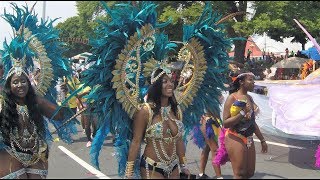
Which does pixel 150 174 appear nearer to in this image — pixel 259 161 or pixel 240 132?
pixel 240 132

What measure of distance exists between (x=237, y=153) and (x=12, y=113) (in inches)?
93.2

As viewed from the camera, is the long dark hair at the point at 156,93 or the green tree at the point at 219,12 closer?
the long dark hair at the point at 156,93

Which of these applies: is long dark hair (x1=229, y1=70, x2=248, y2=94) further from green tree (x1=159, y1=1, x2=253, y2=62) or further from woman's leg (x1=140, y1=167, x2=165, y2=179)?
green tree (x1=159, y1=1, x2=253, y2=62)

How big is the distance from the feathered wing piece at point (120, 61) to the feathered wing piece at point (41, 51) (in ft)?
2.49

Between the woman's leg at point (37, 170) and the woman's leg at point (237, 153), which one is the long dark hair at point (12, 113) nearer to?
the woman's leg at point (37, 170)

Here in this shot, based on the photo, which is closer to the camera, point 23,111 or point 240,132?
point 23,111

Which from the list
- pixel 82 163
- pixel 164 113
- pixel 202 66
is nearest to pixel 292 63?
pixel 82 163

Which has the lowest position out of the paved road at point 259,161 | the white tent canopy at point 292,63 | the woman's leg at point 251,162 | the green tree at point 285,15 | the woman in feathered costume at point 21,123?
the paved road at point 259,161

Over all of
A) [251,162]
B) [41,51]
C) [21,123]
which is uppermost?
[41,51]

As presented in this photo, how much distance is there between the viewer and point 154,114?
4.18 meters

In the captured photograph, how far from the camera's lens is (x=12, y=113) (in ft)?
13.4

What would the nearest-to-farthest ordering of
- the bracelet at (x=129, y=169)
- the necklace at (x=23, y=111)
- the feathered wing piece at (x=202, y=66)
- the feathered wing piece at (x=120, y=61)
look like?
the bracelet at (x=129, y=169) → the necklace at (x=23, y=111) → the feathered wing piece at (x=120, y=61) → the feathered wing piece at (x=202, y=66)

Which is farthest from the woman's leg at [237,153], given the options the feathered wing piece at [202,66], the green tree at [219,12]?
the green tree at [219,12]

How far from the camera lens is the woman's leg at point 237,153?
503 centimetres
